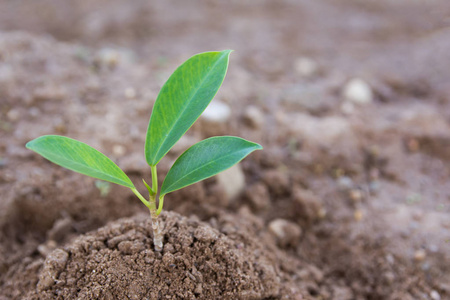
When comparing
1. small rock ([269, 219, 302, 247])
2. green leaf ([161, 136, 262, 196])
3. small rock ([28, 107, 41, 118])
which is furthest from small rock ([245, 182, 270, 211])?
small rock ([28, 107, 41, 118])

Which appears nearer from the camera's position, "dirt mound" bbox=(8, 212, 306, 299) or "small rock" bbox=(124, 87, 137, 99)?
"dirt mound" bbox=(8, 212, 306, 299)

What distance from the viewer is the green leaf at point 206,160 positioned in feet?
2.62

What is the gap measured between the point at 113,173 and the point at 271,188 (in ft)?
2.87

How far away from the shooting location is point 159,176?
4.73 feet

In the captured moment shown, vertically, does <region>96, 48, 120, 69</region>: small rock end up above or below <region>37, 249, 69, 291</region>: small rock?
above

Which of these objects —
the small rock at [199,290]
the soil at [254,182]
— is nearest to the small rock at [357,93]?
the soil at [254,182]

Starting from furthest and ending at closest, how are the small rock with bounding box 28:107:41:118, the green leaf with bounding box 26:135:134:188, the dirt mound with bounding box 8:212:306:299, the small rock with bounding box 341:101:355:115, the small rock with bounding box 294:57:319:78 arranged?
the small rock with bounding box 294:57:319:78 → the small rock with bounding box 341:101:355:115 → the small rock with bounding box 28:107:41:118 → the dirt mound with bounding box 8:212:306:299 → the green leaf with bounding box 26:135:134:188

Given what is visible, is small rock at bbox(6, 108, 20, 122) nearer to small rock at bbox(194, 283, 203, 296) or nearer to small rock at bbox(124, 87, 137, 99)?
small rock at bbox(124, 87, 137, 99)

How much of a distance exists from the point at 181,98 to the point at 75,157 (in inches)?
10.6

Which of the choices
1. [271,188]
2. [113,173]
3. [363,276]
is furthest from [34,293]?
[363,276]

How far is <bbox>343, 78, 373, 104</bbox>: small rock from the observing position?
1.98 m

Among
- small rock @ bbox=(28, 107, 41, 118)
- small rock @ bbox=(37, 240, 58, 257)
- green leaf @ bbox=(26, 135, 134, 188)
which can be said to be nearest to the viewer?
green leaf @ bbox=(26, 135, 134, 188)

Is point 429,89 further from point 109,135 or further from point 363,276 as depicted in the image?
point 109,135

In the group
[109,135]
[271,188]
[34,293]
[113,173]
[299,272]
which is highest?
[113,173]
